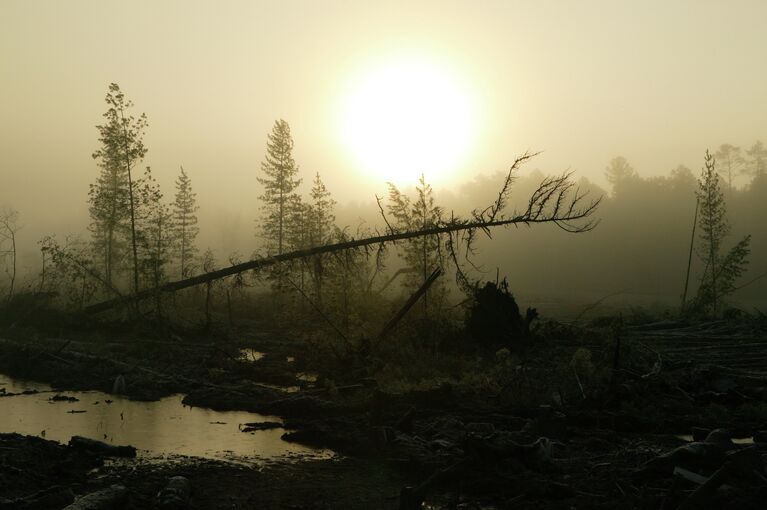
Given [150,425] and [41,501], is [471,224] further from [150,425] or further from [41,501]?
[41,501]

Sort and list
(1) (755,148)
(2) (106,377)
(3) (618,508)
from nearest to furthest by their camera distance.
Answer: (3) (618,508)
(2) (106,377)
(1) (755,148)

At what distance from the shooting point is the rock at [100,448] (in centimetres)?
1030

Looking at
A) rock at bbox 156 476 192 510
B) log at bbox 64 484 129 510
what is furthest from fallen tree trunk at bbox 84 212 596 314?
log at bbox 64 484 129 510

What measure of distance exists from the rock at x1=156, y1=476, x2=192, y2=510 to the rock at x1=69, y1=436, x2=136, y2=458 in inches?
86.9

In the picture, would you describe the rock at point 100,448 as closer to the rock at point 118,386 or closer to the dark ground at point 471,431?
the dark ground at point 471,431

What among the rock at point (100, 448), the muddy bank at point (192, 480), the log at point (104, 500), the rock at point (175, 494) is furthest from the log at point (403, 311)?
the log at point (104, 500)

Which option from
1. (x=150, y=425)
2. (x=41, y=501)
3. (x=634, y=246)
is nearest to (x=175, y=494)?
(x=41, y=501)

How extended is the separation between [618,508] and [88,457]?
7914 mm

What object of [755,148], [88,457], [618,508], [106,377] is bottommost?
[618,508]

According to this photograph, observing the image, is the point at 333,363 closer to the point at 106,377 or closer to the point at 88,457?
the point at 106,377

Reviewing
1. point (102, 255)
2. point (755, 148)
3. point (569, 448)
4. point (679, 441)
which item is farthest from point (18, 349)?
point (755, 148)

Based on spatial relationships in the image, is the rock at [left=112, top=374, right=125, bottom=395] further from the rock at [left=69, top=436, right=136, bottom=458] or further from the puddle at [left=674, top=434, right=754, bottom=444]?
the puddle at [left=674, top=434, right=754, bottom=444]

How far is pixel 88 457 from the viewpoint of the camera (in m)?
9.82

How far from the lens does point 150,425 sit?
13.2 m
